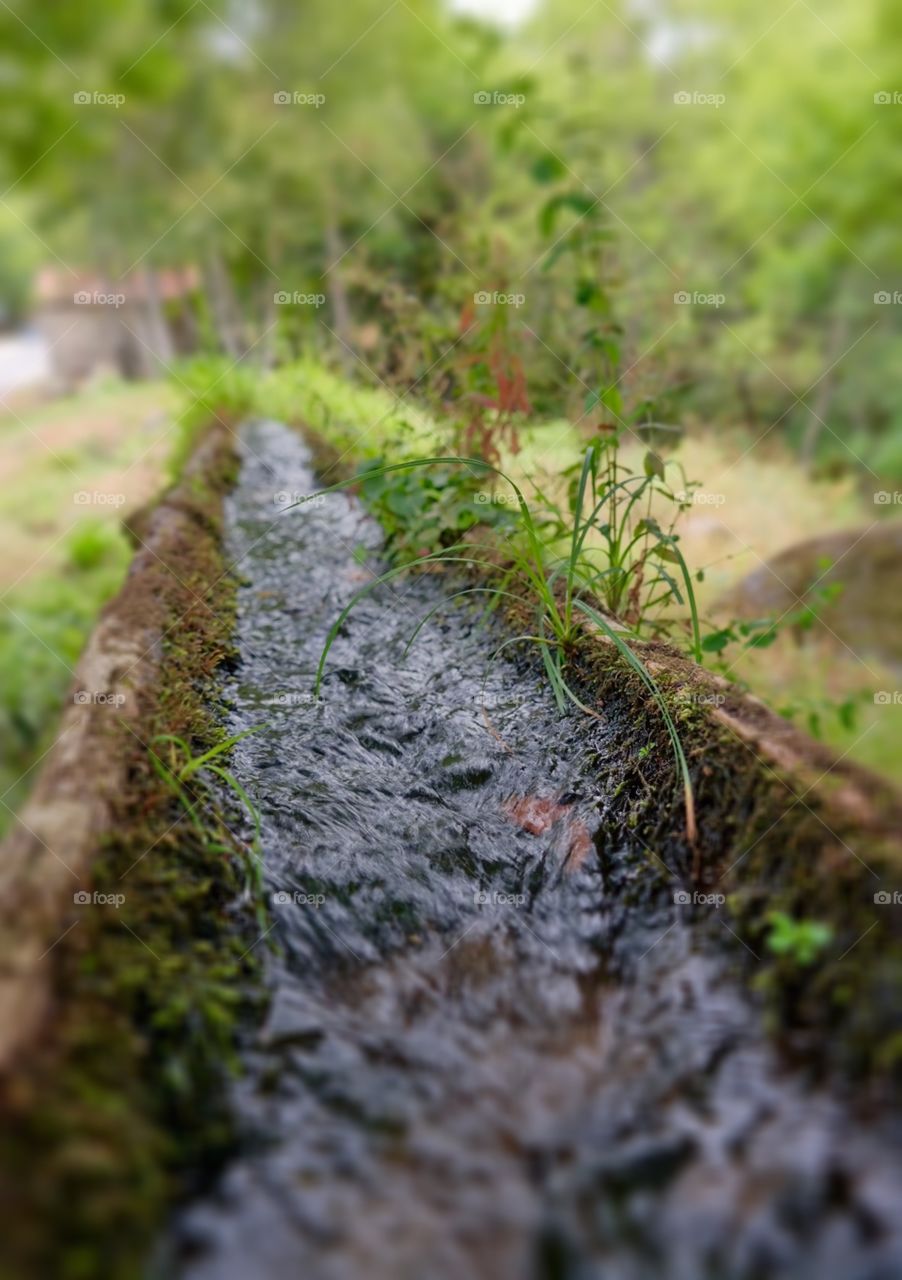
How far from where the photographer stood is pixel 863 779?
125 centimetres

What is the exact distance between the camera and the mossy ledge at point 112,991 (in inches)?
31.0

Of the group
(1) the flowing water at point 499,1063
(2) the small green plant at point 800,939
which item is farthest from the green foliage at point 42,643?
(2) the small green plant at point 800,939

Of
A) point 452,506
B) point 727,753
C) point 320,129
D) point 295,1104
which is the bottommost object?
point 295,1104

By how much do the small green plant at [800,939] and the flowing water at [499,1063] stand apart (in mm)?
102

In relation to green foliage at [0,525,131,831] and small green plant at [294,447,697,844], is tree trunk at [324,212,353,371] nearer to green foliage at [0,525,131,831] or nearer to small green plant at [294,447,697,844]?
green foliage at [0,525,131,831]

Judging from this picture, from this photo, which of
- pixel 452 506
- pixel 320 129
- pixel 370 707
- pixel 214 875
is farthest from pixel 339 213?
pixel 214 875

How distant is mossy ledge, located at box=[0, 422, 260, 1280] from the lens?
2.59 feet

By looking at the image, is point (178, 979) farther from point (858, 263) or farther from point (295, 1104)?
point (858, 263)

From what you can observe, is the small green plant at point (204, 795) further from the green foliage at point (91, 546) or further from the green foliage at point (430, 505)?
the green foliage at point (91, 546)

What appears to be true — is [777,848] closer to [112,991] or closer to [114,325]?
[112,991]

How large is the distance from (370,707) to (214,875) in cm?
77

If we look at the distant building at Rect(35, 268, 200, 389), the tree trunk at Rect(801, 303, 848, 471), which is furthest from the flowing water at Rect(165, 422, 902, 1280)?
the distant building at Rect(35, 268, 200, 389)

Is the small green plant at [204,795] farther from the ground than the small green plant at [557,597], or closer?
closer

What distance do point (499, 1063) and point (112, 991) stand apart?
55cm
